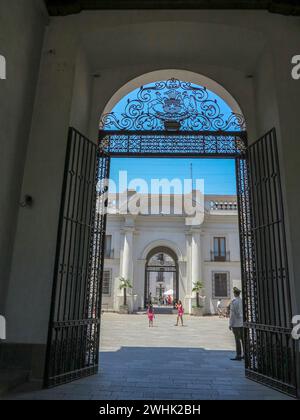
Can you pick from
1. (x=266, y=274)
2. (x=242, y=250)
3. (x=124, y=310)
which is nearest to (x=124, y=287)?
(x=124, y=310)

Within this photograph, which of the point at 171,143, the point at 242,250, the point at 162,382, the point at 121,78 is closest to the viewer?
the point at 162,382

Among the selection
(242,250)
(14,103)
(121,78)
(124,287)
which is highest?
(121,78)

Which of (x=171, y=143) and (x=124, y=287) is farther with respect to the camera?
(x=124, y=287)

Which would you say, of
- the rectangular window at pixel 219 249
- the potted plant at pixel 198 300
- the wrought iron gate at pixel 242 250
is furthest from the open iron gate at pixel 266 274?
the rectangular window at pixel 219 249

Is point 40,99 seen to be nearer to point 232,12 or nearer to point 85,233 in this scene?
point 85,233

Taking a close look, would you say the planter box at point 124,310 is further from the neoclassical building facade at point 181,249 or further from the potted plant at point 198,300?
the potted plant at point 198,300

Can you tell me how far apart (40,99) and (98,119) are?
3.55 ft

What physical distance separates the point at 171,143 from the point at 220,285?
17.2m

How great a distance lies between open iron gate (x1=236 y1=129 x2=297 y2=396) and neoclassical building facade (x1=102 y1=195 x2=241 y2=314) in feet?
53.3

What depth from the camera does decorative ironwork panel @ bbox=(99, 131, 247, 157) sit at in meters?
5.76

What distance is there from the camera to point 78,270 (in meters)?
4.73

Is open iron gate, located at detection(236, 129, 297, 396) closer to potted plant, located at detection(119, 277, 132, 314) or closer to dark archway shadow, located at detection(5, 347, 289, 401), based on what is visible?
dark archway shadow, located at detection(5, 347, 289, 401)

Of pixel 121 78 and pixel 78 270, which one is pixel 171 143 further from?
pixel 78 270

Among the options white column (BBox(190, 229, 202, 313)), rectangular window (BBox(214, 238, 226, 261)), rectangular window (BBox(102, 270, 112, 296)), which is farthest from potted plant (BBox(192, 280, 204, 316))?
rectangular window (BBox(102, 270, 112, 296))
